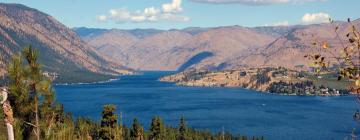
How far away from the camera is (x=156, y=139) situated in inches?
5807

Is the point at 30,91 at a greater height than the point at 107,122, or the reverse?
the point at 30,91

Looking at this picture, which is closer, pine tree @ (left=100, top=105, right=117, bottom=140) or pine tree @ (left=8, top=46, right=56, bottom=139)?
pine tree @ (left=8, top=46, right=56, bottom=139)

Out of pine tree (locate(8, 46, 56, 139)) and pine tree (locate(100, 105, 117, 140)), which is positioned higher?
pine tree (locate(8, 46, 56, 139))

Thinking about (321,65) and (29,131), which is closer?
(321,65)

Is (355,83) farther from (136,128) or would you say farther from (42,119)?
(136,128)

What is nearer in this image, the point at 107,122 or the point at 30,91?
the point at 30,91

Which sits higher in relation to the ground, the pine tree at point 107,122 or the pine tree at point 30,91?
the pine tree at point 30,91

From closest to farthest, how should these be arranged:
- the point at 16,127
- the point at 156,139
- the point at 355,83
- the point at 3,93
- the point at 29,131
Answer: the point at 355,83, the point at 3,93, the point at 16,127, the point at 29,131, the point at 156,139

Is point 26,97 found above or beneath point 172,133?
→ above

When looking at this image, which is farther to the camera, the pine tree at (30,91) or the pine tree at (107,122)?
the pine tree at (107,122)

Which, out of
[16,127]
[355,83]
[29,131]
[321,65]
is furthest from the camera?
[29,131]

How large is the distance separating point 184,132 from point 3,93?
549 feet

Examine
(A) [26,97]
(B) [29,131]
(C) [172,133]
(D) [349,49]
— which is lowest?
(C) [172,133]

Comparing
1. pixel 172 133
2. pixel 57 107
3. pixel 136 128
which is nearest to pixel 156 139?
pixel 136 128
